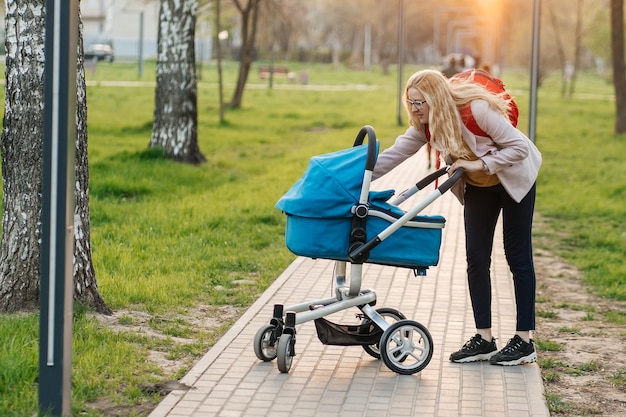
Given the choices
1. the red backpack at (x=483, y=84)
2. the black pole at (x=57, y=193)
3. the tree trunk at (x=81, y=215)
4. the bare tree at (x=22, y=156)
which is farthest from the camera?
the tree trunk at (x=81, y=215)

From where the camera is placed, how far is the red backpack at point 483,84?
5656 millimetres

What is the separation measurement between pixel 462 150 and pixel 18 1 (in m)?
2.77

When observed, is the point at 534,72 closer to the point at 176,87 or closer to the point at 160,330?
the point at 176,87

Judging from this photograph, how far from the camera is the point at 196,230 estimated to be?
10.3 meters

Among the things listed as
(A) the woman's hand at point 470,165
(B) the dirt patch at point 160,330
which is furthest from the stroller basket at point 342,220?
(B) the dirt patch at point 160,330

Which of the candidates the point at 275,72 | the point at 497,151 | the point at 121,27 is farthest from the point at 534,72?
the point at 121,27

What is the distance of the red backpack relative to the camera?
5.66 metres

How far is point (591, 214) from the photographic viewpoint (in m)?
13.2

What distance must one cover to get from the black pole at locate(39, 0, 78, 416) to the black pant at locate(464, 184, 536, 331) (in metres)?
2.33

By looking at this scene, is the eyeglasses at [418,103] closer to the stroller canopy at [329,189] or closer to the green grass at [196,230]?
the stroller canopy at [329,189]

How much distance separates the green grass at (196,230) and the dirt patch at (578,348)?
0.64ft

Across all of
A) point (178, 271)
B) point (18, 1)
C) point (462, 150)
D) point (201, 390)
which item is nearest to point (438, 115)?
point (462, 150)

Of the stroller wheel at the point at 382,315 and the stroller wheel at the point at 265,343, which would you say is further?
the stroller wheel at the point at 382,315

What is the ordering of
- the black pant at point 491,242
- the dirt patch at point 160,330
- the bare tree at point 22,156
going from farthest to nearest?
the bare tree at point 22,156
the black pant at point 491,242
the dirt patch at point 160,330
